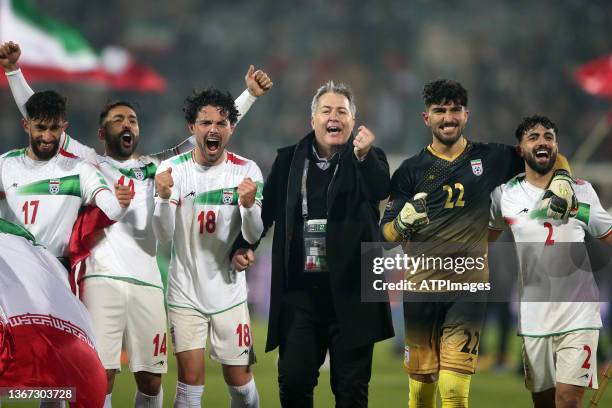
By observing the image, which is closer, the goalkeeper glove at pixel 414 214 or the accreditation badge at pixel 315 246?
the goalkeeper glove at pixel 414 214

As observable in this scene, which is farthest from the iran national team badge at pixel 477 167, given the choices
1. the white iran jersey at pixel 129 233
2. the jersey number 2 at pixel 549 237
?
the white iran jersey at pixel 129 233

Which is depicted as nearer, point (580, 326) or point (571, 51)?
point (580, 326)

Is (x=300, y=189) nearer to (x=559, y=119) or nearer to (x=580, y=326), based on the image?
(x=580, y=326)

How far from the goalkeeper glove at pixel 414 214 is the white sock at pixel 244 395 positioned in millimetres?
1318

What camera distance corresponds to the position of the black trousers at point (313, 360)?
561 centimetres

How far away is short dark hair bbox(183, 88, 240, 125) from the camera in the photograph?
6.09 metres

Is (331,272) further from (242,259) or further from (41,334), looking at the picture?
(41,334)

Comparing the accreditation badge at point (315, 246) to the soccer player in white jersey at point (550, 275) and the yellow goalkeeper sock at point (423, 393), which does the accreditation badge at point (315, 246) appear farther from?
the soccer player in white jersey at point (550, 275)

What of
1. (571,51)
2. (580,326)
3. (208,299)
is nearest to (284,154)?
(208,299)

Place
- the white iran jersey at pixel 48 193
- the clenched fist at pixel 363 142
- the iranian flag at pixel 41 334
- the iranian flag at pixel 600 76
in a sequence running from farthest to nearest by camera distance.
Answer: the iranian flag at pixel 600 76 → the white iran jersey at pixel 48 193 → the clenched fist at pixel 363 142 → the iranian flag at pixel 41 334

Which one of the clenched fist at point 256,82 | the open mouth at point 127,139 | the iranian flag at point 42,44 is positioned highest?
the iranian flag at point 42,44

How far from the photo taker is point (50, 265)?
5.12m

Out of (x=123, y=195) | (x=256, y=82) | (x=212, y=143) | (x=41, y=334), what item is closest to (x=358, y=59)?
(x=256, y=82)

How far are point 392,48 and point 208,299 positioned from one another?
1809 centimetres
